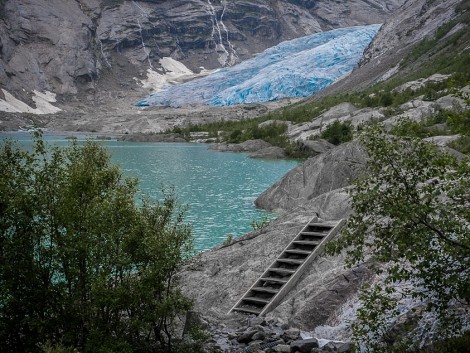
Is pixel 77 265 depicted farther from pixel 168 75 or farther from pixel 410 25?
pixel 168 75

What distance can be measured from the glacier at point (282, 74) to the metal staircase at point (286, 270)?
99866mm

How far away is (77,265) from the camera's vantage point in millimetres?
9438

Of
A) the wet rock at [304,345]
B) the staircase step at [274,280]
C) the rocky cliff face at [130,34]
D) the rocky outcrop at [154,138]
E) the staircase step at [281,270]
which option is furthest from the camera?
the rocky cliff face at [130,34]

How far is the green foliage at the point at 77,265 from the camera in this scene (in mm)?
9219

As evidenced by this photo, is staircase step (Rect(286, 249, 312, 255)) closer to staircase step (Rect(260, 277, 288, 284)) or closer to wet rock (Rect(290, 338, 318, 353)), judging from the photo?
staircase step (Rect(260, 277, 288, 284))

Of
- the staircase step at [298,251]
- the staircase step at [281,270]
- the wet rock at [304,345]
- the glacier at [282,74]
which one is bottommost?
the wet rock at [304,345]

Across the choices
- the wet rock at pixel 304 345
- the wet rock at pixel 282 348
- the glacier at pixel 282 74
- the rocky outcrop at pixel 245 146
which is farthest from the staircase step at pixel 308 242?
the glacier at pixel 282 74

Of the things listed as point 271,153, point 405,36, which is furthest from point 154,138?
point 405,36

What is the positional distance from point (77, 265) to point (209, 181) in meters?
30.3

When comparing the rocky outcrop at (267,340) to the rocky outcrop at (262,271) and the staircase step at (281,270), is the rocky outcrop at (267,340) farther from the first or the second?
the staircase step at (281,270)

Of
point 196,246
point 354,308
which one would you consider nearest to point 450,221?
point 354,308

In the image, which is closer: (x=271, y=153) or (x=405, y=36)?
(x=271, y=153)

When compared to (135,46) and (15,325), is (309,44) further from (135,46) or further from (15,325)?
(15,325)

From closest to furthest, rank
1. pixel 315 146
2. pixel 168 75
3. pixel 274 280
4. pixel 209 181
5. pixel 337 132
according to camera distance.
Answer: pixel 274 280 < pixel 209 181 < pixel 315 146 < pixel 337 132 < pixel 168 75
